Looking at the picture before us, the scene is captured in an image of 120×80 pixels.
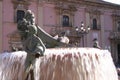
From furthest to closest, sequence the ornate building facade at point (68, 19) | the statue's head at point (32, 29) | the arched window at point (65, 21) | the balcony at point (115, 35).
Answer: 1. the balcony at point (115, 35)
2. the arched window at point (65, 21)
3. the ornate building facade at point (68, 19)
4. the statue's head at point (32, 29)

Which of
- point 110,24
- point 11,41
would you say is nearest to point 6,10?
point 11,41

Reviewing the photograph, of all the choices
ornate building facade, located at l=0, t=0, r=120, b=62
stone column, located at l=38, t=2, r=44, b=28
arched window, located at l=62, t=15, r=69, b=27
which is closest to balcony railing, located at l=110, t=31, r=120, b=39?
ornate building facade, located at l=0, t=0, r=120, b=62

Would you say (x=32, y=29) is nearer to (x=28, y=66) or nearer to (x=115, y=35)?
(x=28, y=66)

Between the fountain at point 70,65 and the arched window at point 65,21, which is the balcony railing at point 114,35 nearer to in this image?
the arched window at point 65,21

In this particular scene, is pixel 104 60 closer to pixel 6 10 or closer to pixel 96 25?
pixel 6 10

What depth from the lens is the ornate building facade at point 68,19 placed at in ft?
87.2

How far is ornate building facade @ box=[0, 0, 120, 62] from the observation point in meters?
26.6

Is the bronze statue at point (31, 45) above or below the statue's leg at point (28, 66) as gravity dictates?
above

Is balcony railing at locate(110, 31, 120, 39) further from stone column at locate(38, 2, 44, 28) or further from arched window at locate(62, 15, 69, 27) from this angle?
stone column at locate(38, 2, 44, 28)

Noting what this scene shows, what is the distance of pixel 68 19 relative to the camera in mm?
30781

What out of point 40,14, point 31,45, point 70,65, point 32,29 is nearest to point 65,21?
point 40,14

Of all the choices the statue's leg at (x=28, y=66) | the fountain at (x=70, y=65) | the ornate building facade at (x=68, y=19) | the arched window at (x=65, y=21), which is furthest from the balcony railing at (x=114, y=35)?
the statue's leg at (x=28, y=66)

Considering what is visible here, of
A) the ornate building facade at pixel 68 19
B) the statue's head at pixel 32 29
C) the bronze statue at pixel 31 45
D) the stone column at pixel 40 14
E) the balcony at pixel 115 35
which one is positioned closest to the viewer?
the bronze statue at pixel 31 45

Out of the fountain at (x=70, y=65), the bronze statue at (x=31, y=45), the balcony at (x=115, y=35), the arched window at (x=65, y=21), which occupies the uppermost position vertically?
the arched window at (x=65, y=21)
